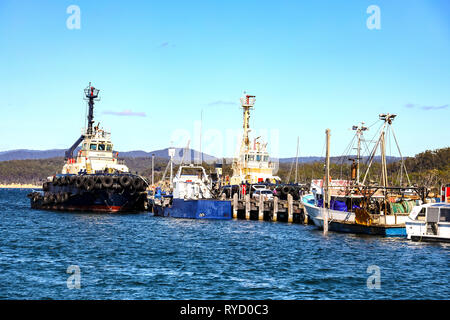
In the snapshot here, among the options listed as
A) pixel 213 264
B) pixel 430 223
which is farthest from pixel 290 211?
pixel 213 264

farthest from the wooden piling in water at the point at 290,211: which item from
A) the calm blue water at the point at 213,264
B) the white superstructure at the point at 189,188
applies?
the calm blue water at the point at 213,264

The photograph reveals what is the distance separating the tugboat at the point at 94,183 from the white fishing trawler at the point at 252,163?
15.6m

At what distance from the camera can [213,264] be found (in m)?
31.2

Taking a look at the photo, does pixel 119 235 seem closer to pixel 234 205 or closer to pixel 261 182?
pixel 234 205

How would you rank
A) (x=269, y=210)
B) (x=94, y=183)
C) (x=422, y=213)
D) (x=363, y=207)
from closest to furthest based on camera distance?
(x=422, y=213), (x=363, y=207), (x=269, y=210), (x=94, y=183)

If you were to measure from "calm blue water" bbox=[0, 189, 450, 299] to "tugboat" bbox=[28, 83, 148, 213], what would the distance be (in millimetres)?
20917

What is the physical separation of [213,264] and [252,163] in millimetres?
55972

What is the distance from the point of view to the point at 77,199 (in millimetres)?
74500

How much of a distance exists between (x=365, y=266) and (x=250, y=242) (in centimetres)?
1280

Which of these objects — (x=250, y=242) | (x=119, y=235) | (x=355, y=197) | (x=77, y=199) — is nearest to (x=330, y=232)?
(x=355, y=197)

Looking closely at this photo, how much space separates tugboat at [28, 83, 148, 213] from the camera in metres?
72.1

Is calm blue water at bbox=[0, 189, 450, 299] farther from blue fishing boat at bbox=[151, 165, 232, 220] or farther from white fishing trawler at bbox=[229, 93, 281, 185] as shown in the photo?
white fishing trawler at bbox=[229, 93, 281, 185]

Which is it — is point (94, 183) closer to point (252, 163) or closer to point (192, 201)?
point (192, 201)
